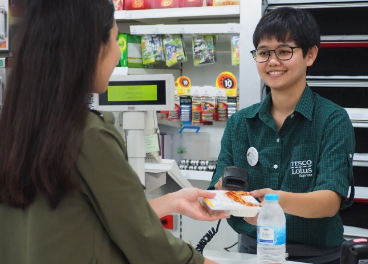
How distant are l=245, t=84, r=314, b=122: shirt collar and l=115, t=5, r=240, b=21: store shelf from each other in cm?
96

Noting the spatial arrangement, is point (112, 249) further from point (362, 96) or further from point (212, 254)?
point (362, 96)

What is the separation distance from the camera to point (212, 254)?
70.6 inches

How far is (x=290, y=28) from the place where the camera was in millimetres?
1992

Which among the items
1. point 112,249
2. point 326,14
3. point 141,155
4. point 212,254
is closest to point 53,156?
point 112,249

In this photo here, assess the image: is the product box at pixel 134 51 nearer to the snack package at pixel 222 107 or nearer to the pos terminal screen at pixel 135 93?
the snack package at pixel 222 107

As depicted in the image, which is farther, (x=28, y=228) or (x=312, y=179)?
(x=312, y=179)

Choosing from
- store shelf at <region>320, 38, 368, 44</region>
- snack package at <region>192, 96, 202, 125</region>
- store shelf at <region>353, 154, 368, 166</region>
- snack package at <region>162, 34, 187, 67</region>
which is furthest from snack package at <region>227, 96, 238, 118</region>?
store shelf at <region>353, 154, 368, 166</region>

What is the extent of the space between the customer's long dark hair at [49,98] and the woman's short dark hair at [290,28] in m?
1.06

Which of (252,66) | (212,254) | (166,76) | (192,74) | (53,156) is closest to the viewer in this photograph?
(53,156)


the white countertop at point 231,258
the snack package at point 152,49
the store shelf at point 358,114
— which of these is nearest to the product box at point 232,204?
the white countertop at point 231,258

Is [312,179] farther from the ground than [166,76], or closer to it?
closer to it

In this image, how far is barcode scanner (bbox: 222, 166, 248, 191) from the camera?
1742 mm

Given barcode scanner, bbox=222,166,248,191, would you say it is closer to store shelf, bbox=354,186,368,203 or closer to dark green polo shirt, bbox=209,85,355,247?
dark green polo shirt, bbox=209,85,355,247

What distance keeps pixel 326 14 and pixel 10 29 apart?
1.69 meters
